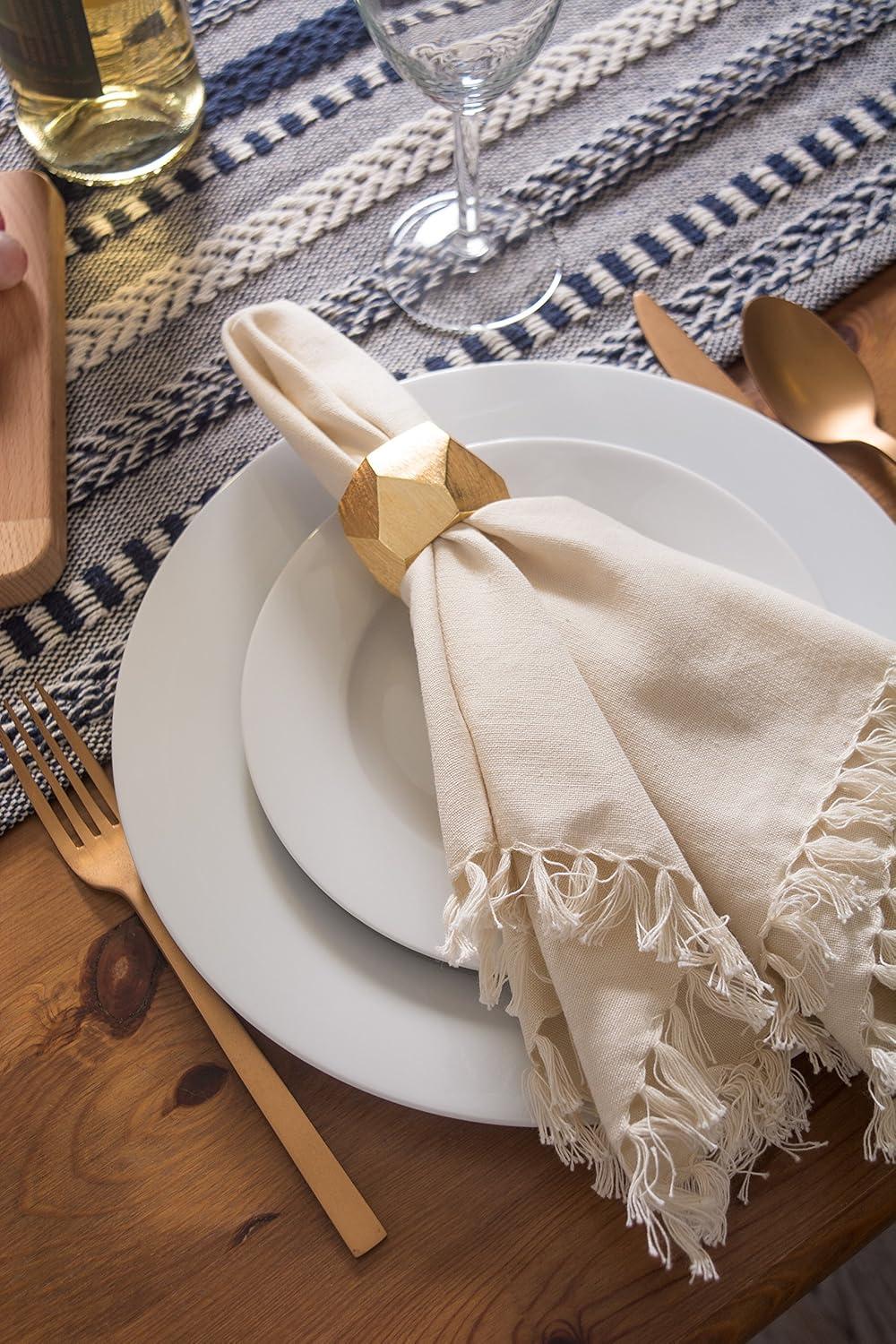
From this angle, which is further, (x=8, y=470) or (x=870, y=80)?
(x=870, y=80)

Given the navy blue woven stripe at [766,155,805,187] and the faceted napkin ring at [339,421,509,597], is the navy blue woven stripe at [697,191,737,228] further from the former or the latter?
the faceted napkin ring at [339,421,509,597]

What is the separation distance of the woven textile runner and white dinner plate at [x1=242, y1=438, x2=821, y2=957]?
12cm

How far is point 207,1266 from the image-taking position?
1.19ft

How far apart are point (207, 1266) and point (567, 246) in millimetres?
532

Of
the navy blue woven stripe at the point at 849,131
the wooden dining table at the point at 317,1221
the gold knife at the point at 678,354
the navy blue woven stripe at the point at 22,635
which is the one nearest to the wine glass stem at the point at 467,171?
the gold knife at the point at 678,354

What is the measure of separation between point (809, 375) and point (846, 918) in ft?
0.97

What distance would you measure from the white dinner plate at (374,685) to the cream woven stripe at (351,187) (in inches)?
9.3

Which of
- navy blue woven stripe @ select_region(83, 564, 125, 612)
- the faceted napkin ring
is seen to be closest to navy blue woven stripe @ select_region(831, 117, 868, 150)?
the faceted napkin ring

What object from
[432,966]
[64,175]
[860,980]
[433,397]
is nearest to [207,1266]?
[432,966]

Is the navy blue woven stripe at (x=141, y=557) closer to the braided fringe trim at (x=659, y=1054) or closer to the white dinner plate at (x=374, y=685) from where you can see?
the white dinner plate at (x=374, y=685)

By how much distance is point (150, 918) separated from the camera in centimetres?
42

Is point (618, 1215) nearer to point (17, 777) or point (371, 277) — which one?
point (17, 777)

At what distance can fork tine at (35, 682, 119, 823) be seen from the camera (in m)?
0.45

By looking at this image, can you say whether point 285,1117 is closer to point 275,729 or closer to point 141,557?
point 275,729
